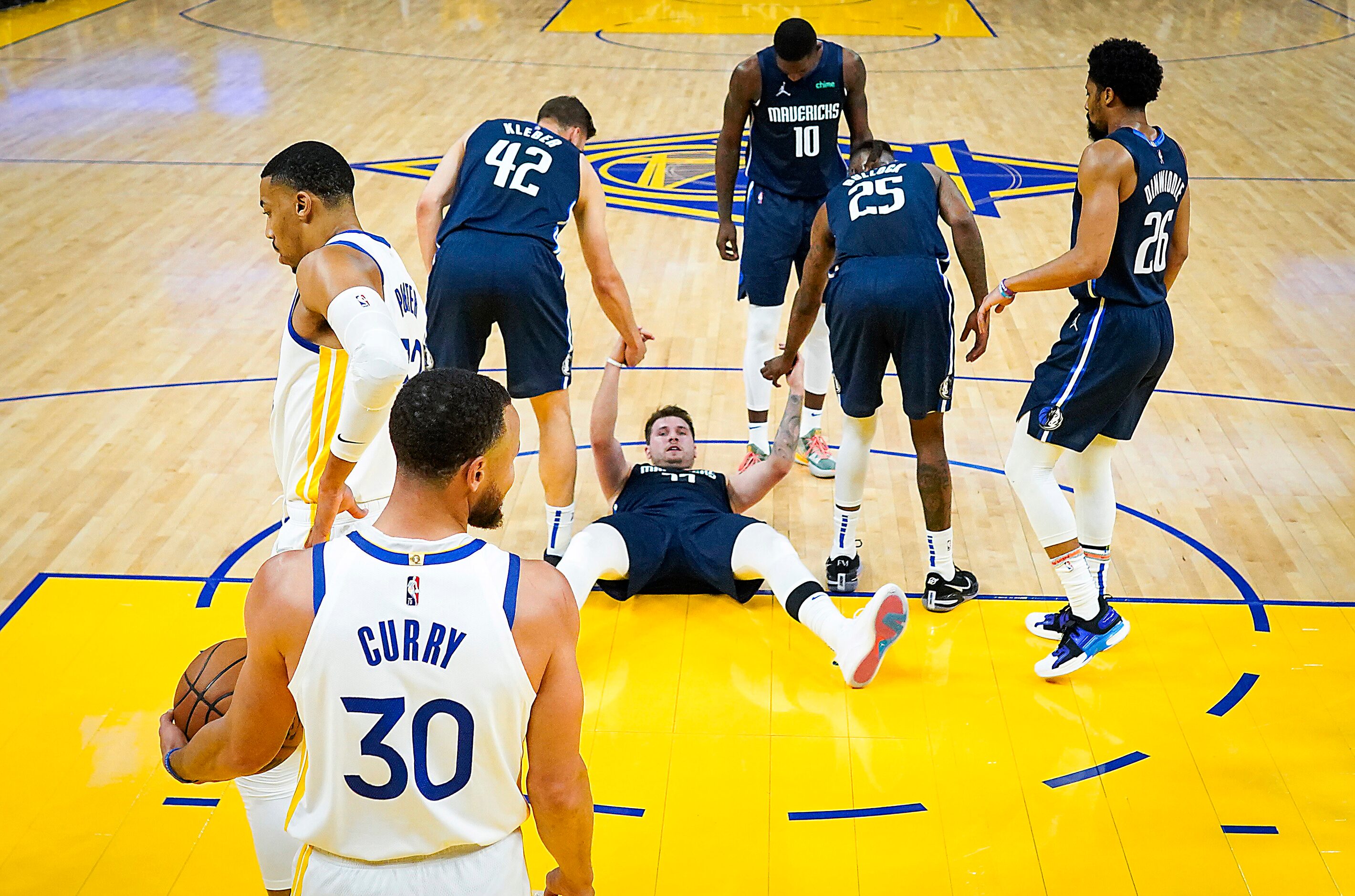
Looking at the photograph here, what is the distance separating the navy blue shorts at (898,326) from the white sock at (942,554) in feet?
1.48

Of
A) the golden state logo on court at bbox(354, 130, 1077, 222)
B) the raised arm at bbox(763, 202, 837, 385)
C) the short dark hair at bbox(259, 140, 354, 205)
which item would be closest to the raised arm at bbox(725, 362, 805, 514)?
the raised arm at bbox(763, 202, 837, 385)

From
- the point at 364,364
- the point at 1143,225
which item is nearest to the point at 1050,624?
the point at 1143,225

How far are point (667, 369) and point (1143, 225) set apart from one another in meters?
3.22

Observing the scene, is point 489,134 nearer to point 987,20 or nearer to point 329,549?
point 329,549

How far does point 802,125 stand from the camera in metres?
5.59

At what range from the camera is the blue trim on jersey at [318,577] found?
78.4 inches

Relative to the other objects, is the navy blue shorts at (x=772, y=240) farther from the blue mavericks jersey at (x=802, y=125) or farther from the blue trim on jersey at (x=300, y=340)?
the blue trim on jersey at (x=300, y=340)

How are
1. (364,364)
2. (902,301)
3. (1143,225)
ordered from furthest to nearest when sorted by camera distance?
1. (902,301)
2. (1143,225)
3. (364,364)

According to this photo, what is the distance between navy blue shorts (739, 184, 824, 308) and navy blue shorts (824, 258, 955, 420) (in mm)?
1194

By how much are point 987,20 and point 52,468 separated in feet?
46.5

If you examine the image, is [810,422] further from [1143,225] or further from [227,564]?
[227,564]

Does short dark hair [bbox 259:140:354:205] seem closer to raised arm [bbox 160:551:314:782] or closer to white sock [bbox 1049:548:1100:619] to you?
raised arm [bbox 160:551:314:782]

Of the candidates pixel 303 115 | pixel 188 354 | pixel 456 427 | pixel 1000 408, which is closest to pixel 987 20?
pixel 303 115

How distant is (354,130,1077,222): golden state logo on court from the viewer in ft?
30.3
